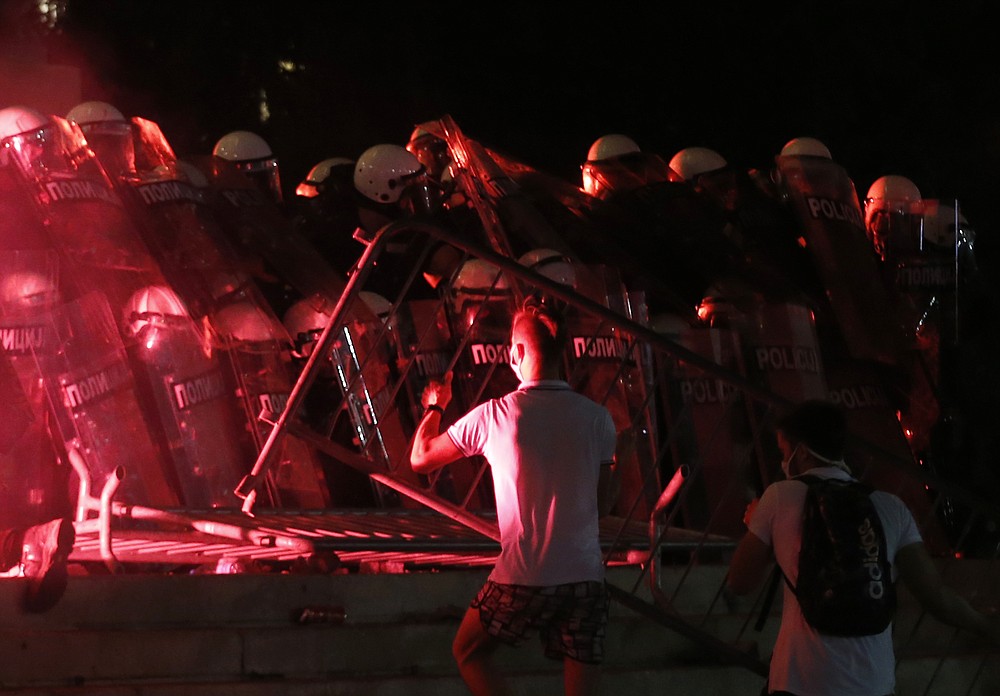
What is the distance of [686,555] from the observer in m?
7.05

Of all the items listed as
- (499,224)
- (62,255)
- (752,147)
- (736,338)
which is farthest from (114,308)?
(752,147)

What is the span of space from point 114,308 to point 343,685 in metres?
3.16

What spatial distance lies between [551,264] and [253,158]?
250 centimetres

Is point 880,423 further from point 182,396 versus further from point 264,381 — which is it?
point 182,396

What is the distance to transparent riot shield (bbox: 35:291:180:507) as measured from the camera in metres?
6.91

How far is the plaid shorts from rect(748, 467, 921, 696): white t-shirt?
543 millimetres

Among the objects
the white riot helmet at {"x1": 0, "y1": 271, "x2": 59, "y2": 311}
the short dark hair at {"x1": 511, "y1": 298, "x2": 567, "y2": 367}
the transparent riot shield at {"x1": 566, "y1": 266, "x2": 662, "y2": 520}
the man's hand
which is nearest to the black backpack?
the short dark hair at {"x1": 511, "y1": 298, "x2": 567, "y2": 367}

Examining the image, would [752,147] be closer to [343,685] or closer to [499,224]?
[499,224]

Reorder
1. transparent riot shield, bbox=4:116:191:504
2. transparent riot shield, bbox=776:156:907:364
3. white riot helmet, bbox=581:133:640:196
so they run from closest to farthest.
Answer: transparent riot shield, bbox=4:116:191:504
transparent riot shield, bbox=776:156:907:364
white riot helmet, bbox=581:133:640:196

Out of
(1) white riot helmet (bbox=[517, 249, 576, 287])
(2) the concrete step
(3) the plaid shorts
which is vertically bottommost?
(2) the concrete step

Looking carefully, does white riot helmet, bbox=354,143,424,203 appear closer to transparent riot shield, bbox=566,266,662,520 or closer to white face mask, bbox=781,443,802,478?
transparent riot shield, bbox=566,266,662,520

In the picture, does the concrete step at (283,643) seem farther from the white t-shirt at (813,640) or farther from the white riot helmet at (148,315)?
the white riot helmet at (148,315)

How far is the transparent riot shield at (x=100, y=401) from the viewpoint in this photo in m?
6.91

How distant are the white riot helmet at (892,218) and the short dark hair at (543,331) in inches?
226
